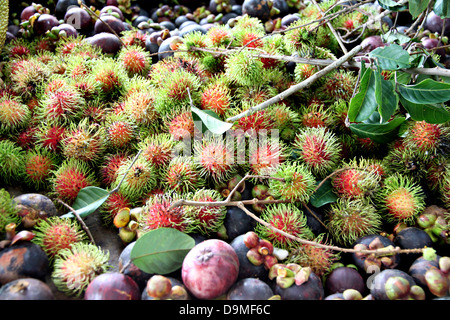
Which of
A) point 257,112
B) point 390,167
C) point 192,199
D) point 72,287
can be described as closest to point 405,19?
point 390,167

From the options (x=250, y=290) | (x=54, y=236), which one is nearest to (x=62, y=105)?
(x=54, y=236)

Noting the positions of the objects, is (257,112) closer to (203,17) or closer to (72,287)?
(72,287)

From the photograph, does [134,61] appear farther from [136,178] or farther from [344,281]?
Answer: [344,281]

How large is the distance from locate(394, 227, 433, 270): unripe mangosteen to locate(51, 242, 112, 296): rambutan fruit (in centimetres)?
94

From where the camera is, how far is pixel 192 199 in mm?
1108

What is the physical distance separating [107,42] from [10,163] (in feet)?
2.87

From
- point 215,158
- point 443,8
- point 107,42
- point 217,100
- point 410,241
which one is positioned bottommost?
point 410,241

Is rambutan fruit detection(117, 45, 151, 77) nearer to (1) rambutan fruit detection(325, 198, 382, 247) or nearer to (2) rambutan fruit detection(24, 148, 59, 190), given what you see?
(2) rambutan fruit detection(24, 148, 59, 190)

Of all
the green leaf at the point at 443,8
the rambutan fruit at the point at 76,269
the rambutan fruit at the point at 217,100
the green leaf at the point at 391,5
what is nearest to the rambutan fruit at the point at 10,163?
the rambutan fruit at the point at 76,269

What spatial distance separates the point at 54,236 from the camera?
98 cm

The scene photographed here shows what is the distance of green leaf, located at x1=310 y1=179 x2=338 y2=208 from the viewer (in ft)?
3.81

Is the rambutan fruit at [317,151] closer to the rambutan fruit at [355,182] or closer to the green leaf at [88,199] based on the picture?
the rambutan fruit at [355,182]

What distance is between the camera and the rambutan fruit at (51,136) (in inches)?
50.1

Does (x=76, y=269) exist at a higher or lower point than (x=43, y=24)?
lower
